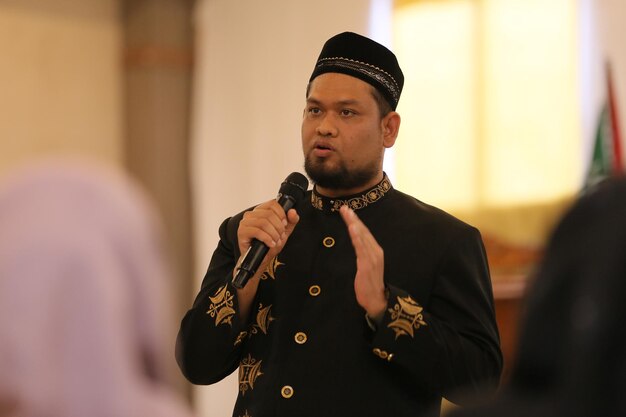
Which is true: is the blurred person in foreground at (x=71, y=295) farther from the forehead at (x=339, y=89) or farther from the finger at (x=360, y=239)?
the forehead at (x=339, y=89)

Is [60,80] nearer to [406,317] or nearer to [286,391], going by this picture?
[286,391]

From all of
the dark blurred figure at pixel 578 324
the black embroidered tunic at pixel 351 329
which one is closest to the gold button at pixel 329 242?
the black embroidered tunic at pixel 351 329

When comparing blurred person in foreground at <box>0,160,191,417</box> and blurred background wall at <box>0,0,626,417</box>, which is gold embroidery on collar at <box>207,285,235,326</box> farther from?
blurred background wall at <box>0,0,626,417</box>

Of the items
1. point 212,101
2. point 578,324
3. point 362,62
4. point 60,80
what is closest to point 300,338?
point 362,62

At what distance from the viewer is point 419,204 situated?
3.29m

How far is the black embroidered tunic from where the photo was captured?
2.84 metres

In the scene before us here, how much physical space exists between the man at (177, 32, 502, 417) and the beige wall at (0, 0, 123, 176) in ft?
13.0

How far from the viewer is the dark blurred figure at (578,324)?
0.98m

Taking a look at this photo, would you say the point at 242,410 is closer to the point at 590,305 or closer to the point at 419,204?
the point at 419,204

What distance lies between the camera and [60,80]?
7074 mm

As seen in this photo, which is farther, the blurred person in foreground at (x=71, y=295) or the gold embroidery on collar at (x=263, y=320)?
the gold embroidery on collar at (x=263, y=320)

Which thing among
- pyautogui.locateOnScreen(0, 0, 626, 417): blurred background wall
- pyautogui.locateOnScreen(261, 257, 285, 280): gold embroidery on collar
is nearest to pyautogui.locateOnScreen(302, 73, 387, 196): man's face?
pyautogui.locateOnScreen(261, 257, 285, 280): gold embroidery on collar

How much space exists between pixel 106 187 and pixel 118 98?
6.36 metres

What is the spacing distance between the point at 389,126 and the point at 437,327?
2.48 feet
